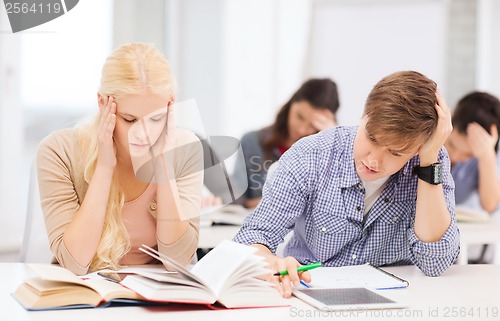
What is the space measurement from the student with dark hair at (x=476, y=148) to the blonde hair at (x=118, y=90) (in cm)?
194

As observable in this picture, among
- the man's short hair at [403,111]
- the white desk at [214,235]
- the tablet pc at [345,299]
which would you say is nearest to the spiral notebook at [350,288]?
the tablet pc at [345,299]

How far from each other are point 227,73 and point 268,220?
271 centimetres

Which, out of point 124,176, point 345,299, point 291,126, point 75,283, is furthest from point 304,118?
point 75,283

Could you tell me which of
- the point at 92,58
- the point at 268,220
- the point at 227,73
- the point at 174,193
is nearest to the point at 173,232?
the point at 174,193

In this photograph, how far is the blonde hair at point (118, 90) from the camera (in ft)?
6.18

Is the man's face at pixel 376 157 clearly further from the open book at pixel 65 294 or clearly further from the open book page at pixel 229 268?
the open book at pixel 65 294

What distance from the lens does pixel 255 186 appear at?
3.29 meters

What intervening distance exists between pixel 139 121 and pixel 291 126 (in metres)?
1.49

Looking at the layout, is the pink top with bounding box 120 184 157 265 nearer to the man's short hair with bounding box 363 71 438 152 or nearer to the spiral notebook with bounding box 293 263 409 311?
the spiral notebook with bounding box 293 263 409 311

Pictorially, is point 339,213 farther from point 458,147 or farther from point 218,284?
point 458,147

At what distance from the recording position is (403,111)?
174 centimetres

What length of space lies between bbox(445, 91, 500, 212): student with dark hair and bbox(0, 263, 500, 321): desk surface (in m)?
1.67

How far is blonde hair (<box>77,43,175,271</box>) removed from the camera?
6.18 feet

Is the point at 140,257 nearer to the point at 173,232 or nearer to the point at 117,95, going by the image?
the point at 173,232
